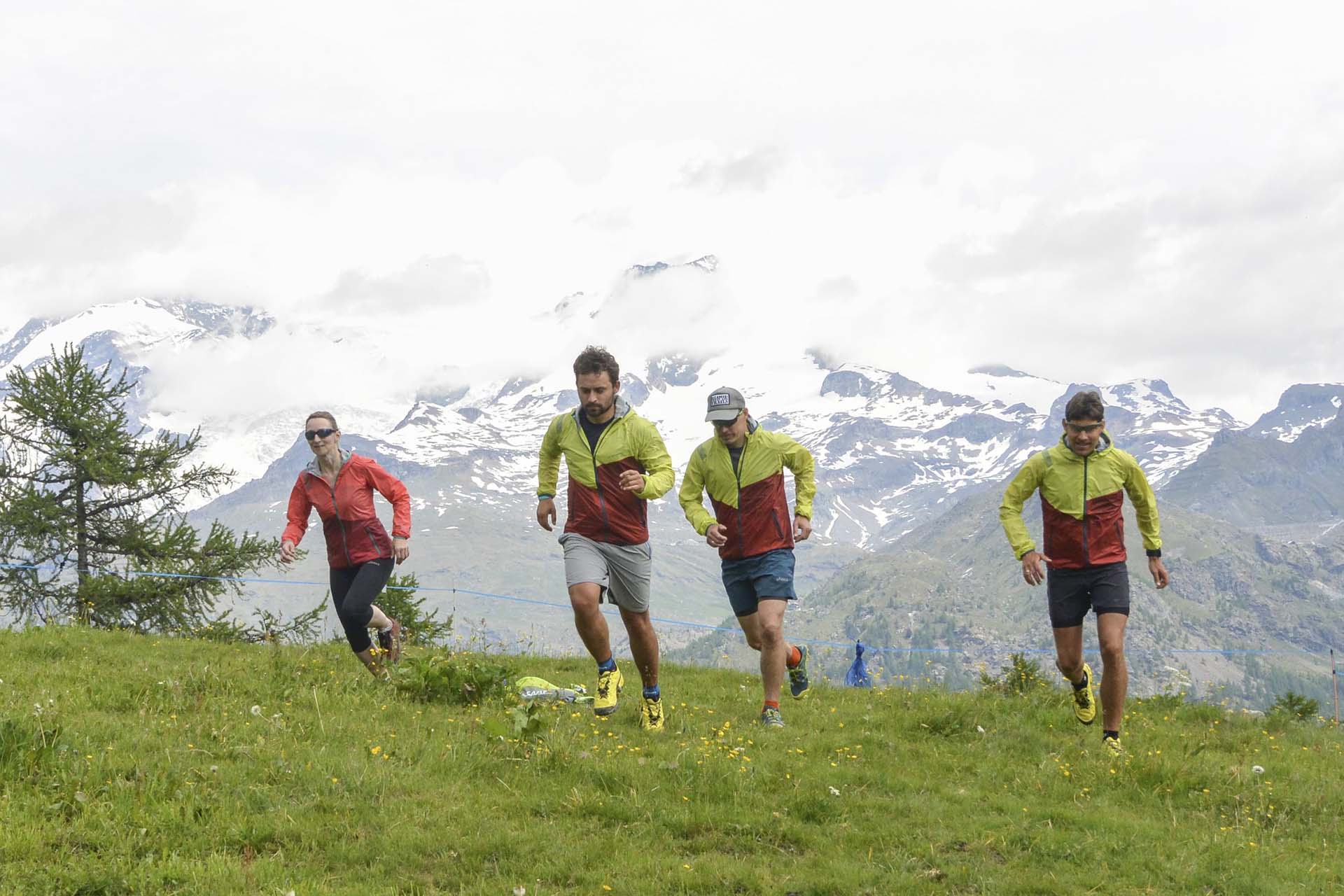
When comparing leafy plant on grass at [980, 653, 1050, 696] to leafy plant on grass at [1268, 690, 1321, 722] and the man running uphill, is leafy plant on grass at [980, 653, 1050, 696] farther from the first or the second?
the man running uphill

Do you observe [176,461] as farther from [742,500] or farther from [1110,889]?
[1110,889]

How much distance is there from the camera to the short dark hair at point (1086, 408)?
9.84 metres

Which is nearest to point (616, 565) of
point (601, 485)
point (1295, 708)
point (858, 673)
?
point (601, 485)

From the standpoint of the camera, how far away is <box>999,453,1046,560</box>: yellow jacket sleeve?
34.0 feet

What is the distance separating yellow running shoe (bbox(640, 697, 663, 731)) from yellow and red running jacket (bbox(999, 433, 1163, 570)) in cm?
377

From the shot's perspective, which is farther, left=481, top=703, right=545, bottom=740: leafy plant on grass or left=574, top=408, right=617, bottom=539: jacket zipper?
left=574, top=408, right=617, bottom=539: jacket zipper

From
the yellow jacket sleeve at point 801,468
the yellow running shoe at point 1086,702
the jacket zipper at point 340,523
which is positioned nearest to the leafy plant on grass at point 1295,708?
the yellow running shoe at point 1086,702

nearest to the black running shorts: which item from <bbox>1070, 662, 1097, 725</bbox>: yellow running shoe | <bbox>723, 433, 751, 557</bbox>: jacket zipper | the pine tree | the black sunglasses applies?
<bbox>1070, 662, 1097, 725</bbox>: yellow running shoe

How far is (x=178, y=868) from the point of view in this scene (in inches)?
209

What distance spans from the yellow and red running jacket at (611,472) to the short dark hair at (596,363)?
0.34 metres

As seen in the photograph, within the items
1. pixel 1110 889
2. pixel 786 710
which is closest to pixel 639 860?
pixel 1110 889

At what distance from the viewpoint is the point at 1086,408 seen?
32.8ft

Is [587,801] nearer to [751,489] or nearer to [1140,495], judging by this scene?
[751,489]

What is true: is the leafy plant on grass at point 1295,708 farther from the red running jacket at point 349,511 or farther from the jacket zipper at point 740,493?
the red running jacket at point 349,511
